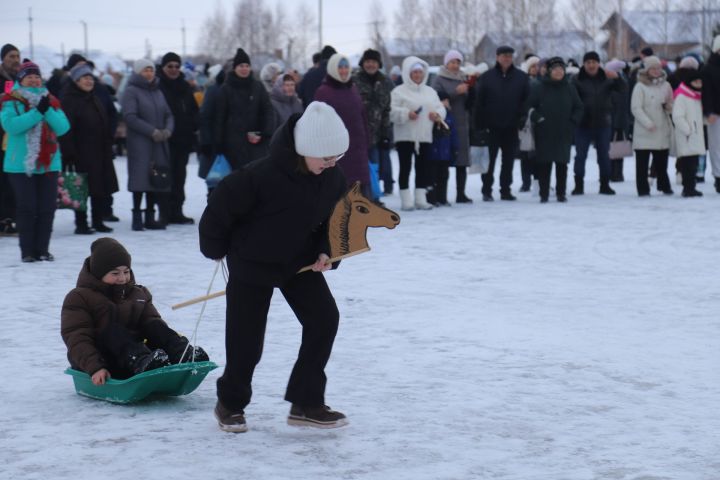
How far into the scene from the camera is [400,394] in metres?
5.55

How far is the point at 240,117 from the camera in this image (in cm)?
1167

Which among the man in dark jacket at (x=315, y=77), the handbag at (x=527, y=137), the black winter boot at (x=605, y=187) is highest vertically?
the man in dark jacket at (x=315, y=77)

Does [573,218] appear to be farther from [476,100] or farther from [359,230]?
[359,230]

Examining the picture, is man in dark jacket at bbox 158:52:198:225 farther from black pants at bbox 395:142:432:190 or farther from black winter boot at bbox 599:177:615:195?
black winter boot at bbox 599:177:615:195

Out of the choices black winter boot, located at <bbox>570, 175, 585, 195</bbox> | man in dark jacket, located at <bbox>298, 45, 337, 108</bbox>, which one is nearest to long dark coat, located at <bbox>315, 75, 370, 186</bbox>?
man in dark jacket, located at <bbox>298, 45, 337, 108</bbox>

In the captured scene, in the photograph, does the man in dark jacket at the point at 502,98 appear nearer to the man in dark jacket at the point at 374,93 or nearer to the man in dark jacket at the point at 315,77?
the man in dark jacket at the point at 374,93

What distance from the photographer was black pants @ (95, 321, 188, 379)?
208 inches

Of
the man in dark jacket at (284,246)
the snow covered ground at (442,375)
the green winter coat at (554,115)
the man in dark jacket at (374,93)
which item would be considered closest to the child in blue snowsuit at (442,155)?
the man in dark jacket at (374,93)

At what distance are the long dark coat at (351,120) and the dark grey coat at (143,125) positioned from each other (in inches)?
60.0

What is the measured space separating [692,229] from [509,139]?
9.83 ft

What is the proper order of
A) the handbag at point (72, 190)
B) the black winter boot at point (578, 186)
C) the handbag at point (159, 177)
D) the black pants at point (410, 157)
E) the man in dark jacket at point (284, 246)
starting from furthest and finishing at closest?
the black winter boot at point (578, 186), the black pants at point (410, 157), the handbag at point (159, 177), the handbag at point (72, 190), the man in dark jacket at point (284, 246)

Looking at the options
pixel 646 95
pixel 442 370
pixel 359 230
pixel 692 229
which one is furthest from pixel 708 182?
pixel 359 230

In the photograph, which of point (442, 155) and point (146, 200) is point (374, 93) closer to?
point (442, 155)

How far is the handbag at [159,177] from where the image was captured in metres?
11.4
